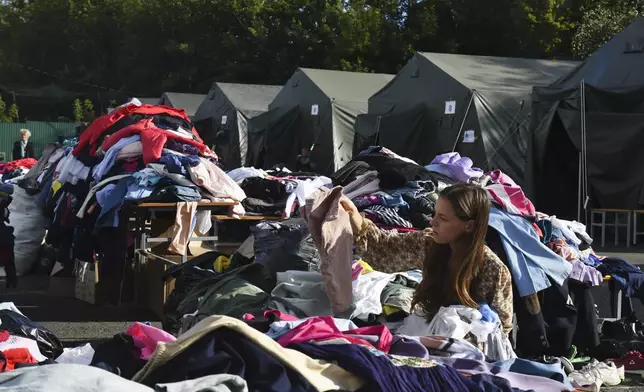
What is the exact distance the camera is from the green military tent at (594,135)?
42.0ft

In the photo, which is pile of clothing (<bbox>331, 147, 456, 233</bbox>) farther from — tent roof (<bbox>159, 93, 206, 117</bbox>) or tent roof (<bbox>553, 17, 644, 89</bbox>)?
tent roof (<bbox>159, 93, 206, 117</bbox>)

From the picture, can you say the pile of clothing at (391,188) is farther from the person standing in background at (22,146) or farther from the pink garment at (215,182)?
the person standing in background at (22,146)

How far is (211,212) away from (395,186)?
6.72 feet

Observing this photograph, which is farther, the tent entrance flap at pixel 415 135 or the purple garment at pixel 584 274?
the tent entrance flap at pixel 415 135

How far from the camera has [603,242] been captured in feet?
49.1

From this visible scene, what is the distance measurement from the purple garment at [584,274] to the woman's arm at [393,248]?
229 cm

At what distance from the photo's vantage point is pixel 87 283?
9289 millimetres

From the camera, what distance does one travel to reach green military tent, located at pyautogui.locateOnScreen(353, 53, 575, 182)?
52.7ft

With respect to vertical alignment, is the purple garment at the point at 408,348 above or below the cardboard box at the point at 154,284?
above

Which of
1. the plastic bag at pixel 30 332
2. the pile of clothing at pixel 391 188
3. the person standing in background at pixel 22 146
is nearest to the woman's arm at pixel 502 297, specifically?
the plastic bag at pixel 30 332

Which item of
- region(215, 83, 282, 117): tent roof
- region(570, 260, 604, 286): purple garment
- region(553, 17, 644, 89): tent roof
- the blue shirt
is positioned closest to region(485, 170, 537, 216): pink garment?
the blue shirt

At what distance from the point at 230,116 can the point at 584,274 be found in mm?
18681

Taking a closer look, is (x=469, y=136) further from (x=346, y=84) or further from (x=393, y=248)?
(x=393, y=248)

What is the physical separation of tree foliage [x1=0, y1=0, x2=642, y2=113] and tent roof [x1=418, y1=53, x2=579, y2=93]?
8979mm
